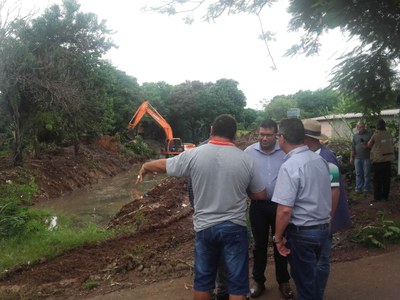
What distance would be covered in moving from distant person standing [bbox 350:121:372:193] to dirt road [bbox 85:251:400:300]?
4.21 metres

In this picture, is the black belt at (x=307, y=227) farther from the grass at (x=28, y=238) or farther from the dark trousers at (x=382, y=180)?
the dark trousers at (x=382, y=180)

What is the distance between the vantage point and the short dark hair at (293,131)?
3.38 m

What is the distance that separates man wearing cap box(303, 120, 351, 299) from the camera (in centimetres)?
361

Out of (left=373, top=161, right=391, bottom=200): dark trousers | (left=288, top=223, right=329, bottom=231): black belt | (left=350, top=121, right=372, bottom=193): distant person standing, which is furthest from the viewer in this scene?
(left=350, top=121, right=372, bottom=193): distant person standing

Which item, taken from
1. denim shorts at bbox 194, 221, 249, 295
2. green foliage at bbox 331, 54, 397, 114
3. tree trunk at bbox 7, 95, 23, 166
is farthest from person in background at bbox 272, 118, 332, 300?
tree trunk at bbox 7, 95, 23, 166

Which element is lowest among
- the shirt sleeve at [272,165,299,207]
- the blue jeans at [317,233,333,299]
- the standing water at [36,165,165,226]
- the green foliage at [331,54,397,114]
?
the standing water at [36,165,165,226]

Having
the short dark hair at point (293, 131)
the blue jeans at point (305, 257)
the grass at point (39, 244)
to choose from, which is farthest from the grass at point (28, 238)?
the short dark hair at point (293, 131)

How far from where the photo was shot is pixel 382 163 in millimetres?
8133

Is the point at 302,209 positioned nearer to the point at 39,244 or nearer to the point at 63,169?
the point at 39,244

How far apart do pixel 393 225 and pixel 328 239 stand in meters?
2.83

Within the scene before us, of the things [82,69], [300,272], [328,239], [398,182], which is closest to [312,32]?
[398,182]

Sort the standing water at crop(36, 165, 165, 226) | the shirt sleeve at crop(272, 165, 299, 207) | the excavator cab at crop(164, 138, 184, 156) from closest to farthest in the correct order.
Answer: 1. the shirt sleeve at crop(272, 165, 299, 207)
2. the standing water at crop(36, 165, 165, 226)
3. the excavator cab at crop(164, 138, 184, 156)

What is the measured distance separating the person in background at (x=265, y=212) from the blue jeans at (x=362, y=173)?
5.47 metres

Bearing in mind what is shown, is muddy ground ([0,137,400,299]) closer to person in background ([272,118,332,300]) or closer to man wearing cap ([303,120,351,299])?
man wearing cap ([303,120,351,299])
